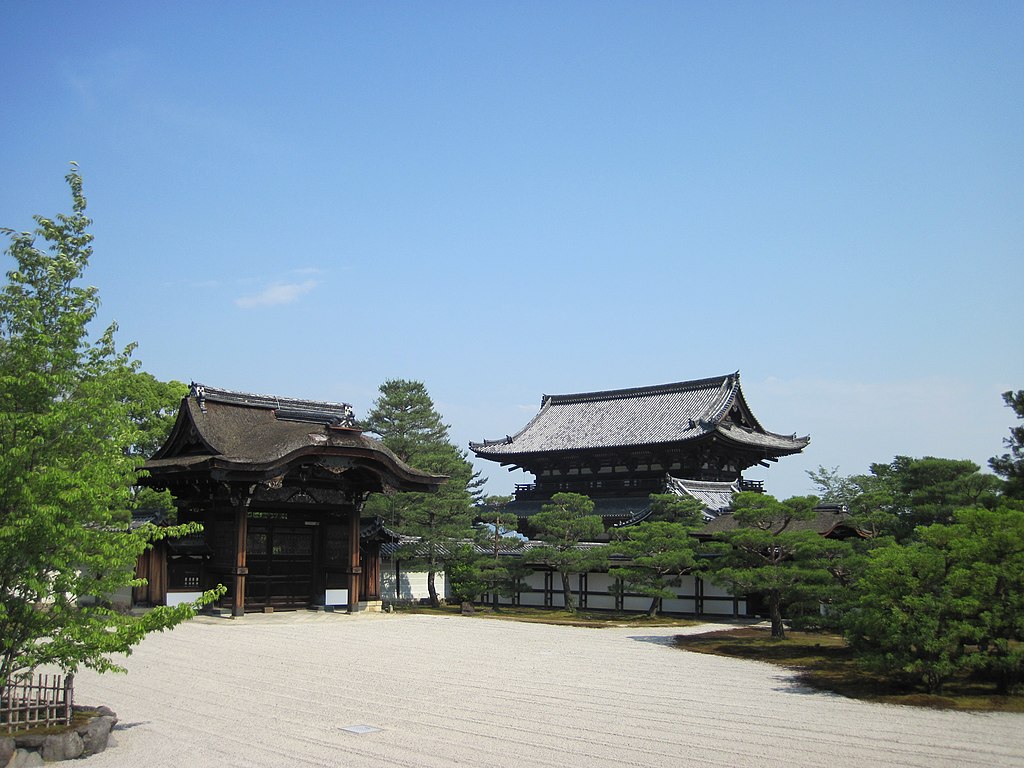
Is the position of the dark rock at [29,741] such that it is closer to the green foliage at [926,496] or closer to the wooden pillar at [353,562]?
the wooden pillar at [353,562]

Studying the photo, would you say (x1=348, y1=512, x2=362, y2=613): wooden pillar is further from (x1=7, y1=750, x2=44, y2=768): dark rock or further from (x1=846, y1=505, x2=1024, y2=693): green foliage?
(x1=7, y1=750, x2=44, y2=768): dark rock

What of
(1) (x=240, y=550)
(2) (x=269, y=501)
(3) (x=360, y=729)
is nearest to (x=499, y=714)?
(3) (x=360, y=729)

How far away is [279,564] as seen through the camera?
108 ft

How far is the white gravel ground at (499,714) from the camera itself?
1144 cm

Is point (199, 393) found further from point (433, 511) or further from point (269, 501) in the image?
point (433, 511)

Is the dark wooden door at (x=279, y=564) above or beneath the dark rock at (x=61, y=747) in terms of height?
above

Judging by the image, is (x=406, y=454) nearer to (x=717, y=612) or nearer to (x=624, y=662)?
(x=717, y=612)

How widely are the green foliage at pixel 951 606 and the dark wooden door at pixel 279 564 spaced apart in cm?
2162

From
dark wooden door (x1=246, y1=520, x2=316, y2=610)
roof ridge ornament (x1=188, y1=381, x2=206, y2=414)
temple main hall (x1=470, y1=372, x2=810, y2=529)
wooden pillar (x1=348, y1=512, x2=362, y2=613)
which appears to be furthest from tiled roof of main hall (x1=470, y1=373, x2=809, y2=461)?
roof ridge ornament (x1=188, y1=381, x2=206, y2=414)

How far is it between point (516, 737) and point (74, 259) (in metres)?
9.78

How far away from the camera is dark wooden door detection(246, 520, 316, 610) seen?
105 ft

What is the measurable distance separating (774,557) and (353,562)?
49.5 ft

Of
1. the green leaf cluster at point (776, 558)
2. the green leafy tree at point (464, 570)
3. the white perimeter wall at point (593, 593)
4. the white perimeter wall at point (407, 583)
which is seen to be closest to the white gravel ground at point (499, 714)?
the green leaf cluster at point (776, 558)

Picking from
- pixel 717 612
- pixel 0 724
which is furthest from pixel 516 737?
pixel 717 612
